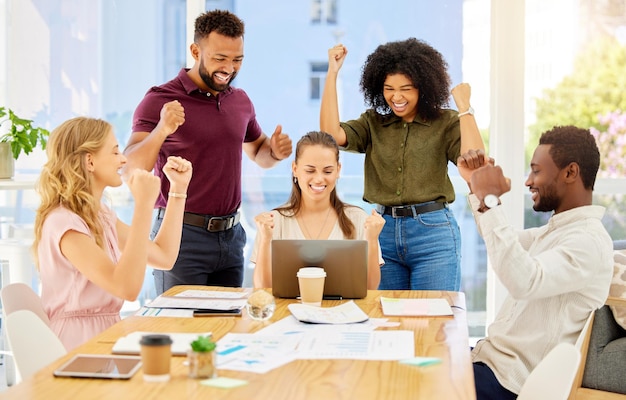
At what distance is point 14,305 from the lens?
2307 mm

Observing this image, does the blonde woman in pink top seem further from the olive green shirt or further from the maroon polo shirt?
the olive green shirt

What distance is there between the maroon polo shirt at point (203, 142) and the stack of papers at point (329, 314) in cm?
106

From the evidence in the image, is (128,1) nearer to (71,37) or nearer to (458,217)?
(71,37)

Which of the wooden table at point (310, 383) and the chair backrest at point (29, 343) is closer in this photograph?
the wooden table at point (310, 383)

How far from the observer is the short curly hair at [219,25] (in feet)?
11.4

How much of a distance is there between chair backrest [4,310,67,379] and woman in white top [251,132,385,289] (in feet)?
3.40

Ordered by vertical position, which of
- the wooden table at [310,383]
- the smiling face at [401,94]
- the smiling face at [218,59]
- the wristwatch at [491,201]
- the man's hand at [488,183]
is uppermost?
the smiling face at [218,59]

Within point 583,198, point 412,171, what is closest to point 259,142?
point 412,171

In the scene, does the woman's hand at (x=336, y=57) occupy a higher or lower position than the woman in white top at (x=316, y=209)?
higher

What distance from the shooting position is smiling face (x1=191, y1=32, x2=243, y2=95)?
3.47 meters

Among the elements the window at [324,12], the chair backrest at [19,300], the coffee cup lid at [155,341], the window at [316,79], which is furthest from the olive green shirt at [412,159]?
the coffee cup lid at [155,341]

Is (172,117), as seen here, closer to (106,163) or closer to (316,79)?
(106,163)

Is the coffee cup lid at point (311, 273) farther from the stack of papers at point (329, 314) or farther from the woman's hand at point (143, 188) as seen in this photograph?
the woman's hand at point (143, 188)

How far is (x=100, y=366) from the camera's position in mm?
1878
